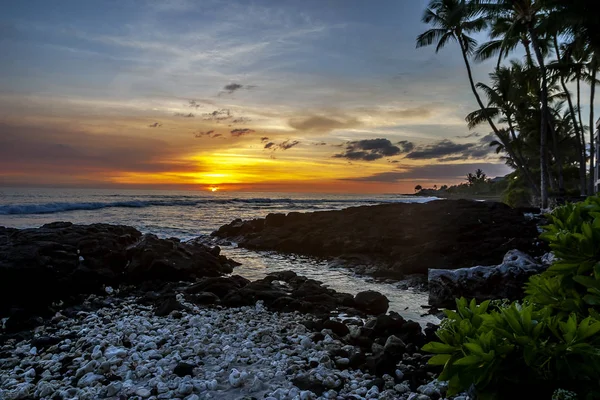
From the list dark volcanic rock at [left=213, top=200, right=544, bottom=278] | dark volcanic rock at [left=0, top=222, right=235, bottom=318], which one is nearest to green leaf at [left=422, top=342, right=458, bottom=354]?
dark volcanic rock at [left=0, top=222, right=235, bottom=318]

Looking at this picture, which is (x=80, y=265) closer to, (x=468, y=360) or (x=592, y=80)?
(x=468, y=360)

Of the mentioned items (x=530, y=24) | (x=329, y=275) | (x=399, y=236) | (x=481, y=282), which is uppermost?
(x=530, y=24)

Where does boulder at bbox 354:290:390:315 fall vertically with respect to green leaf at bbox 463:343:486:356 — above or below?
below

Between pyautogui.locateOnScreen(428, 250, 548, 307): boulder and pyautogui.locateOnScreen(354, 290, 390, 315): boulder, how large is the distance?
1.35 meters

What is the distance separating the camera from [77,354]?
18.0 feet

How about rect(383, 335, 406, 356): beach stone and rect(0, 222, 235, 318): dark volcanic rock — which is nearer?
rect(383, 335, 406, 356): beach stone

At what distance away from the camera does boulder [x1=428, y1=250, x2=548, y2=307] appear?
8.63 m

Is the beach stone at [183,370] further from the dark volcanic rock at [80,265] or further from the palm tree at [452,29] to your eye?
the palm tree at [452,29]

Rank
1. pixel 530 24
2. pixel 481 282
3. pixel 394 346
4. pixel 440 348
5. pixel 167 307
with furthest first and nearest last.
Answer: pixel 530 24, pixel 481 282, pixel 167 307, pixel 394 346, pixel 440 348

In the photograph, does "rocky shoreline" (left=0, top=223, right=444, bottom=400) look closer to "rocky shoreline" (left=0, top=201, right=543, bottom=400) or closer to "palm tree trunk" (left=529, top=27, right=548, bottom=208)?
"rocky shoreline" (left=0, top=201, right=543, bottom=400)

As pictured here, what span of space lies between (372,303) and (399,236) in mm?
8941

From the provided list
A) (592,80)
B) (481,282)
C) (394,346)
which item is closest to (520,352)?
(394,346)

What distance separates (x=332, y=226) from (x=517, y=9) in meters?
15.2

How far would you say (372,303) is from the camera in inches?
320
